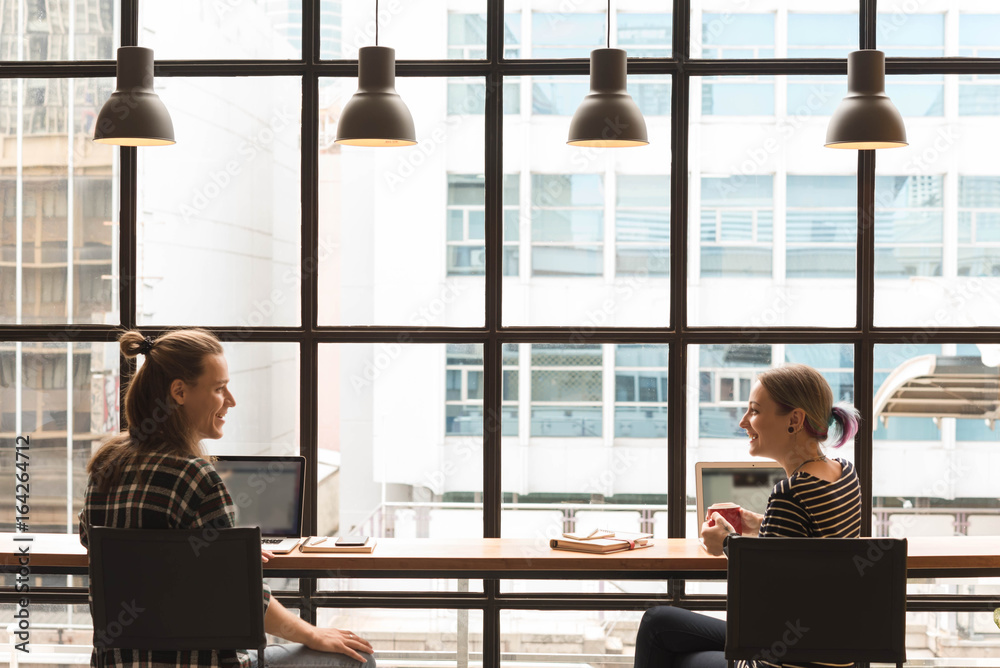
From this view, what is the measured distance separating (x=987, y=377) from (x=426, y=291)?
231 cm

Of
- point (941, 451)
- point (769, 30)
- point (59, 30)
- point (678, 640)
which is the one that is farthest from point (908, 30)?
point (59, 30)

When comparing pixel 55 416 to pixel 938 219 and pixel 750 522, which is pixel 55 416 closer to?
pixel 750 522

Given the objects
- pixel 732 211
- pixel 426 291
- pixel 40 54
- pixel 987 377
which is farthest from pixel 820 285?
pixel 40 54

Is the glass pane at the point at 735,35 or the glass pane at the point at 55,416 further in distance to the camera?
the glass pane at the point at 55,416

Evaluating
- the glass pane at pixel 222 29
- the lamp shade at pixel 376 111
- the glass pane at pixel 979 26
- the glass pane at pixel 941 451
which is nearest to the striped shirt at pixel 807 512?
the glass pane at pixel 941 451

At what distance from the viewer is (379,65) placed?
3.01m

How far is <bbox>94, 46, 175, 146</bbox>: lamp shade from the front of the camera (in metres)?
3.05

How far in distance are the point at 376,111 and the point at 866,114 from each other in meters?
1.60

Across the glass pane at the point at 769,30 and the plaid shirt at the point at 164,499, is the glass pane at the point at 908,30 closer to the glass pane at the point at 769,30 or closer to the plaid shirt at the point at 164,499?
the glass pane at the point at 769,30

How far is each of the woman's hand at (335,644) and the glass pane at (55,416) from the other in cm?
177

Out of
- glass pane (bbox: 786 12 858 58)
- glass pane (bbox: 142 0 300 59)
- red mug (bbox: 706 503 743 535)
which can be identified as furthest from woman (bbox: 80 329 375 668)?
glass pane (bbox: 786 12 858 58)

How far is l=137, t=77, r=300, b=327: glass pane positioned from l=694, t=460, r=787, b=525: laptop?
1718 millimetres

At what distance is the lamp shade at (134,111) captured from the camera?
3.05m

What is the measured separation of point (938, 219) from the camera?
366 centimetres
